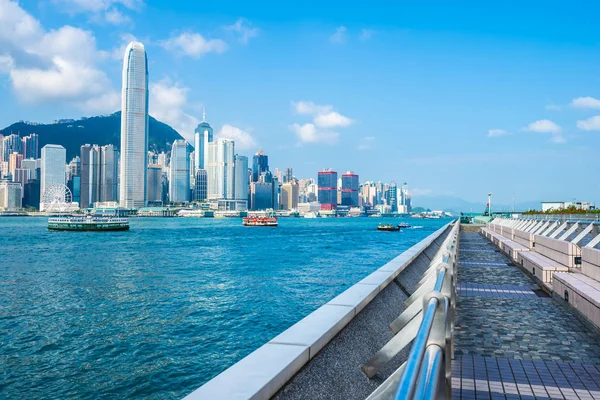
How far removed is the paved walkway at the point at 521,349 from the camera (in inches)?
191

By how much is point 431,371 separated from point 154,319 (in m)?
17.4

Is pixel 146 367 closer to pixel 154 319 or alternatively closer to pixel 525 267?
pixel 154 319

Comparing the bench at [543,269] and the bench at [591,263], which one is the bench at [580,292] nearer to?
the bench at [591,263]

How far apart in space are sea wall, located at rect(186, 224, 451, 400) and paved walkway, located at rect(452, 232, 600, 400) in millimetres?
968

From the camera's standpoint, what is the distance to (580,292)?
763 cm

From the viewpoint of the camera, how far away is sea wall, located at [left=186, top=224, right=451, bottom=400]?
3.01 meters

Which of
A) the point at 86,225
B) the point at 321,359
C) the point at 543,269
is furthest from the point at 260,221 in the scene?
the point at 321,359

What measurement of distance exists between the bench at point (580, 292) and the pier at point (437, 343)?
0.02 meters

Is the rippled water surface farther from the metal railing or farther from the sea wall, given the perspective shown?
the metal railing

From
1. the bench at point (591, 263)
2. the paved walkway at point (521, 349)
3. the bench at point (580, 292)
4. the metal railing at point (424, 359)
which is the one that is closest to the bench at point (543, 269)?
the paved walkway at point (521, 349)

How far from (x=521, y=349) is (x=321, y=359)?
361 cm

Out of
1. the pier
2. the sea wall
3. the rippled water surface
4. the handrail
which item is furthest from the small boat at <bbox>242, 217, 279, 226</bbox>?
the handrail

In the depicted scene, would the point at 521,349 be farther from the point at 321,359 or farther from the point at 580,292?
the point at 321,359

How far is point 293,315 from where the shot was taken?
17.7 meters
